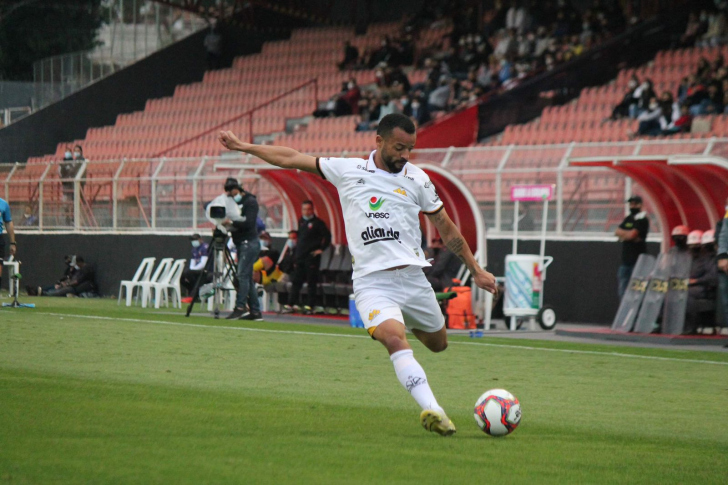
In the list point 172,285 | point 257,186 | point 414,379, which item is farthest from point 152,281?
point 414,379

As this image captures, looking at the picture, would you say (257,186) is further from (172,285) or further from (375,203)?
(375,203)

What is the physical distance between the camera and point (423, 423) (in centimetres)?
718

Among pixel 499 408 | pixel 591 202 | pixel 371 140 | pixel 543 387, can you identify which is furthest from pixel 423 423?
pixel 371 140

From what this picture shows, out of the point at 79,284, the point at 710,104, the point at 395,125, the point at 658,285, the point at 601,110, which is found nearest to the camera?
the point at 395,125

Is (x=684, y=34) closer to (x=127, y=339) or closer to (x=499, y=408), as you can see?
(x=127, y=339)

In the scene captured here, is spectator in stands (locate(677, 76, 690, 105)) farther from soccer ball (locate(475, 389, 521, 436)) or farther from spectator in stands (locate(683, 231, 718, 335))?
soccer ball (locate(475, 389, 521, 436))

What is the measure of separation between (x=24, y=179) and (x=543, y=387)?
75.1 ft

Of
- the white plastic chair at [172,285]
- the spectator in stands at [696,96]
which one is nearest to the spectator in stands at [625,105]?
the spectator in stands at [696,96]

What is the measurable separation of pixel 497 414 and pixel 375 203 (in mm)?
1644

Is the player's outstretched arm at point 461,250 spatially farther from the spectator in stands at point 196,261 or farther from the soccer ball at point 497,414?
the spectator in stands at point 196,261

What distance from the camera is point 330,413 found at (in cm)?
831

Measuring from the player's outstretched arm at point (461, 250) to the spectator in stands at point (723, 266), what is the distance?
8340mm

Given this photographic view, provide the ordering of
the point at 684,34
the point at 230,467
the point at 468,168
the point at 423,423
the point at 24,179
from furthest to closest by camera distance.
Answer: the point at 24,179
the point at 684,34
the point at 468,168
the point at 423,423
the point at 230,467

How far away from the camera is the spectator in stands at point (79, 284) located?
2770 cm
